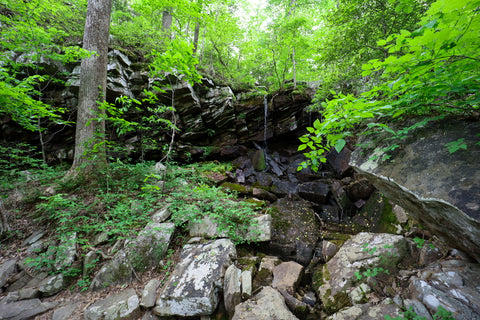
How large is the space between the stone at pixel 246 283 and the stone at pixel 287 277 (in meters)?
0.42

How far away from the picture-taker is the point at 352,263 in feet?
9.01

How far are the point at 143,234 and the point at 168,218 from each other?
2.11 ft

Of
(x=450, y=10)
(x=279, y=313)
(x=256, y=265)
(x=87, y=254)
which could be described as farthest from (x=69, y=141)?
(x=450, y=10)

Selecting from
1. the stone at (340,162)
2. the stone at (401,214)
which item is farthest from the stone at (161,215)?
the stone at (340,162)

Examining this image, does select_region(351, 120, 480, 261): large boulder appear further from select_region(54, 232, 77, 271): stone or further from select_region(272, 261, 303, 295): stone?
select_region(54, 232, 77, 271): stone

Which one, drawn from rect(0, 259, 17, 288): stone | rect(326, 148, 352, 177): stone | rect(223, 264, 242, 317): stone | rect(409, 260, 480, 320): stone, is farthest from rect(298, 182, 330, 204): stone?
rect(0, 259, 17, 288): stone

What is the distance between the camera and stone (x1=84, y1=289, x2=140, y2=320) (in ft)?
8.36

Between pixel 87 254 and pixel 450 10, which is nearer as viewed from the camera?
pixel 450 10

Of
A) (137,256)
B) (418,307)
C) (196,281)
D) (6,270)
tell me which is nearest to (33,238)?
(6,270)

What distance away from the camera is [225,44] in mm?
10789

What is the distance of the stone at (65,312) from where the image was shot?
8.53 ft

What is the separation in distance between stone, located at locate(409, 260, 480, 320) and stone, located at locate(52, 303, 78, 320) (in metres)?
4.75

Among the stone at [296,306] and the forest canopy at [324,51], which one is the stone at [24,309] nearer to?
the forest canopy at [324,51]

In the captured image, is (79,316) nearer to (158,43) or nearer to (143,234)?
(143,234)
